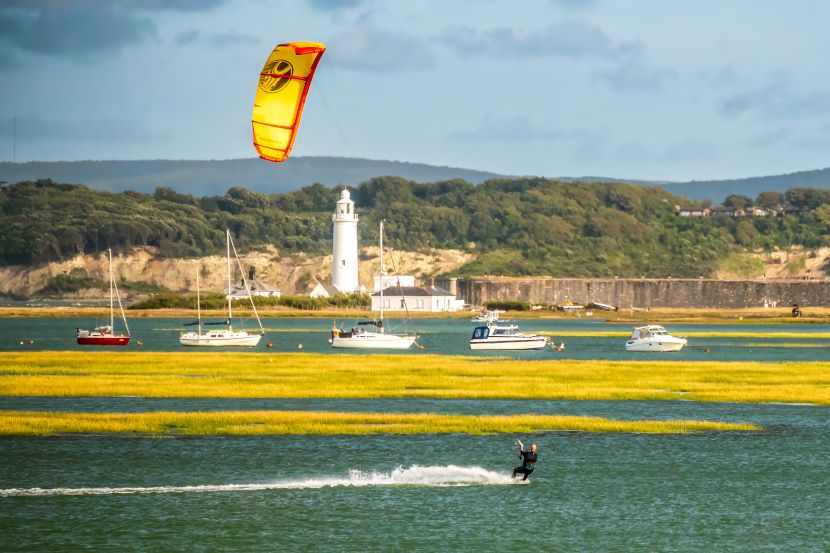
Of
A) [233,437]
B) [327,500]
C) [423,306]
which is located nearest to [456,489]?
[327,500]

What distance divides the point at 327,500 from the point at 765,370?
125 ft

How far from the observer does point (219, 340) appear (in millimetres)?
93688

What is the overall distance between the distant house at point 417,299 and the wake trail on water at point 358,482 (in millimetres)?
121891

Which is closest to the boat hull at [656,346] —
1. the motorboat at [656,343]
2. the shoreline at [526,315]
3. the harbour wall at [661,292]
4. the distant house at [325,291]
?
the motorboat at [656,343]

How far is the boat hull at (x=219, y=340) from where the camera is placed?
92750 mm

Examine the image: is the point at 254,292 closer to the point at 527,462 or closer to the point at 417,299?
the point at 417,299

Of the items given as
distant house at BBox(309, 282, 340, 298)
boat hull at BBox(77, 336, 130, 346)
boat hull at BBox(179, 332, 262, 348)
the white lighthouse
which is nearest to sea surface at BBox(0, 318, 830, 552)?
boat hull at BBox(179, 332, 262, 348)

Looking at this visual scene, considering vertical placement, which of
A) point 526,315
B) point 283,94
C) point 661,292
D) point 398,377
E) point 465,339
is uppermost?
point 283,94

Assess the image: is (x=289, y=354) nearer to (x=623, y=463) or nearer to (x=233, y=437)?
(x=233, y=437)

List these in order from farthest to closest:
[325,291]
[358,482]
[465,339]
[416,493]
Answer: [325,291], [465,339], [358,482], [416,493]

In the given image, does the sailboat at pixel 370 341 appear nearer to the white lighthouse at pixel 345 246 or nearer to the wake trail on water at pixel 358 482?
the wake trail on water at pixel 358 482

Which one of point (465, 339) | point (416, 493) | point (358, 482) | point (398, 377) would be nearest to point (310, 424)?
point (358, 482)

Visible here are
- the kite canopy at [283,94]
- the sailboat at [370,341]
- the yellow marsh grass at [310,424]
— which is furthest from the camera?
the sailboat at [370,341]

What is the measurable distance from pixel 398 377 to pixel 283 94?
24.3m
